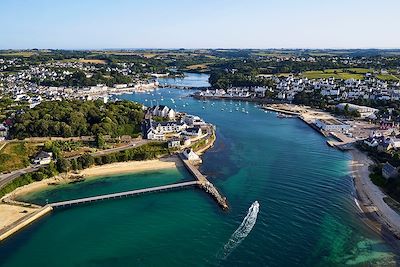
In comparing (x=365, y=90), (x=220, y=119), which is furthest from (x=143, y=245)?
(x=365, y=90)

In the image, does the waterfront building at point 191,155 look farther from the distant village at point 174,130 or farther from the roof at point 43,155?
the roof at point 43,155

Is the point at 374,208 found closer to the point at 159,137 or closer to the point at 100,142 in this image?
the point at 159,137

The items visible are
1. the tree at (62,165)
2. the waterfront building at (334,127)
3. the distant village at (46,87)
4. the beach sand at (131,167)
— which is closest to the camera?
the tree at (62,165)

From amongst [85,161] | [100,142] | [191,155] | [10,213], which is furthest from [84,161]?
[191,155]

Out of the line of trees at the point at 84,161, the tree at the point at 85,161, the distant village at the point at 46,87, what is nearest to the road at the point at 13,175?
the line of trees at the point at 84,161

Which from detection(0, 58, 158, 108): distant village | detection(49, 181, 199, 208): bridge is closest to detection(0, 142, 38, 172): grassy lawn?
detection(49, 181, 199, 208): bridge

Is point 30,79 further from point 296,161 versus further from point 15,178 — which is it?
point 296,161
